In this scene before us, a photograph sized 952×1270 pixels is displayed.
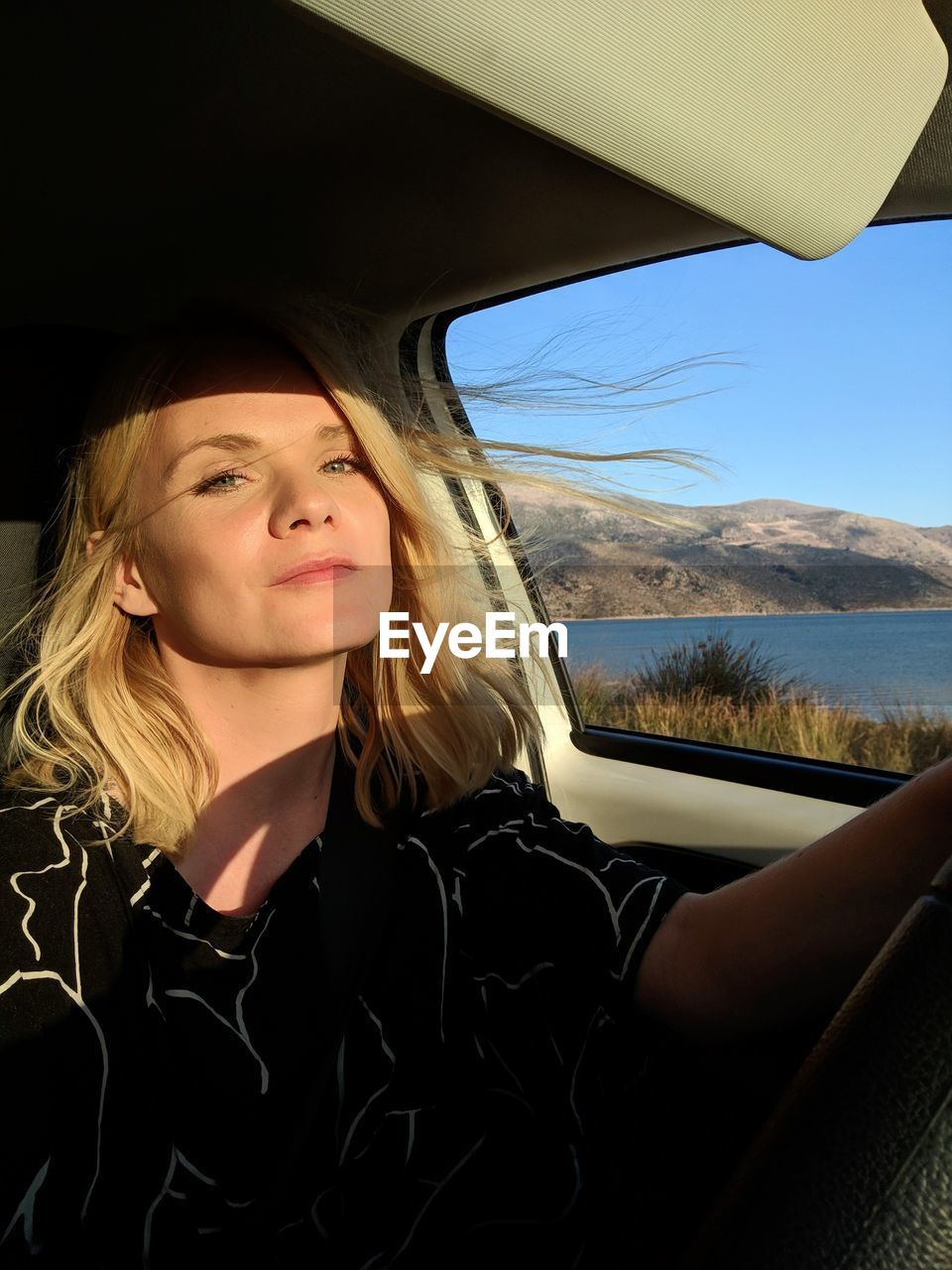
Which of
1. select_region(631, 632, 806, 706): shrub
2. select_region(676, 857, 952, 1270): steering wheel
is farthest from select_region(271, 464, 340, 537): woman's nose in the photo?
select_region(631, 632, 806, 706): shrub

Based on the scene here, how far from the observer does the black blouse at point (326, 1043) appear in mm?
1052

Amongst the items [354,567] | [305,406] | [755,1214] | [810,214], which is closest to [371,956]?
[354,567]

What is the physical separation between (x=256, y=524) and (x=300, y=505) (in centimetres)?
7

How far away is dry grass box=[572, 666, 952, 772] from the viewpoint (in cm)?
239

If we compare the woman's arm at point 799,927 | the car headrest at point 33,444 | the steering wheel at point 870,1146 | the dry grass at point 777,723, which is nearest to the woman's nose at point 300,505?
the car headrest at point 33,444

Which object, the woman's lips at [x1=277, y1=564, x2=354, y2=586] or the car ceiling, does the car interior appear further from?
the woman's lips at [x1=277, y1=564, x2=354, y2=586]

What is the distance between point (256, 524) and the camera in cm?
140

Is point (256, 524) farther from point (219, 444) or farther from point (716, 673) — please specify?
point (716, 673)

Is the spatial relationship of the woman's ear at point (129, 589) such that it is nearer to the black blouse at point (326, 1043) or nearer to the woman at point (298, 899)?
the woman at point (298, 899)

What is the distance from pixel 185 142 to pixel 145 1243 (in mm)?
1369

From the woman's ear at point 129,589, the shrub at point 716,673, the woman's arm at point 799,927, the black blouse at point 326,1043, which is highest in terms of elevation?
the woman's ear at point 129,589

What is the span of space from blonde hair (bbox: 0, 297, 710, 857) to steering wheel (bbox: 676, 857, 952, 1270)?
1.05 m

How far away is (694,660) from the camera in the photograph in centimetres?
445

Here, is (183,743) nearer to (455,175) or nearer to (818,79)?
(455,175)
